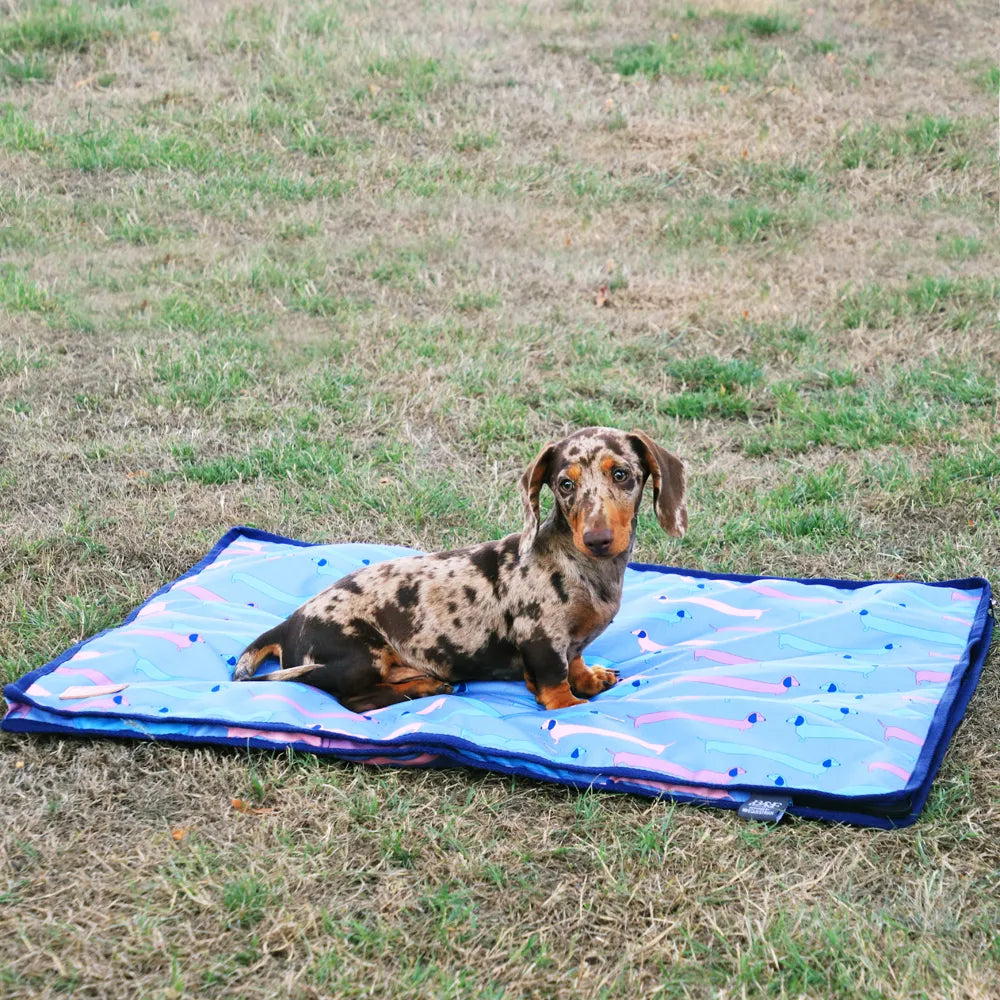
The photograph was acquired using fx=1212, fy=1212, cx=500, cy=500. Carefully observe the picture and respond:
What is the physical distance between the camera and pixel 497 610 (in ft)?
13.7

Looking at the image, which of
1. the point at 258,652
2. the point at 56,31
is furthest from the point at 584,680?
the point at 56,31

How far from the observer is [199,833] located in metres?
3.55

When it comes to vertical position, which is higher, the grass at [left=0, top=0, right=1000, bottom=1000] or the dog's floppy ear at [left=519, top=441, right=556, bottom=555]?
the dog's floppy ear at [left=519, top=441, right=556, bottom=555]

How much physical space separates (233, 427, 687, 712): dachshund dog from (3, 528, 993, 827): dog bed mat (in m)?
0.10

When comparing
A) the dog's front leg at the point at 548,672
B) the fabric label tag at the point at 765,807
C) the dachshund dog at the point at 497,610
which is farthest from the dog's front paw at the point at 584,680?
the fabric label tag at the point at 765,807

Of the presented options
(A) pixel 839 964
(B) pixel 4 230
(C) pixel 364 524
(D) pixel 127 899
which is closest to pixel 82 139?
(B) pixel 4 230

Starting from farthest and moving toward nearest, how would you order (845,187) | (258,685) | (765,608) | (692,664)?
(845,187), (765,608), (692,664), (258,685)

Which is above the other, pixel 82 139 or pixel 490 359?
pixel 82 139

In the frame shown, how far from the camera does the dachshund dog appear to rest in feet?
13.4

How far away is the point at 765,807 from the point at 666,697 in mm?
677

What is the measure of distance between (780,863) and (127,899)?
5.85 ft

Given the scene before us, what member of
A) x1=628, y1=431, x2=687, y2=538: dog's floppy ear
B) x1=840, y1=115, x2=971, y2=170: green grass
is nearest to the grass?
x1=840, y1=115, x2=971, y2=170: green grass

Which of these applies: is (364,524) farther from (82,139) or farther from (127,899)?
(82,139)

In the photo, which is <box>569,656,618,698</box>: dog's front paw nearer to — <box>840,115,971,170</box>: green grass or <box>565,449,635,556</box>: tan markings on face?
<box>565,449,635,556</box>: tan markings on face
